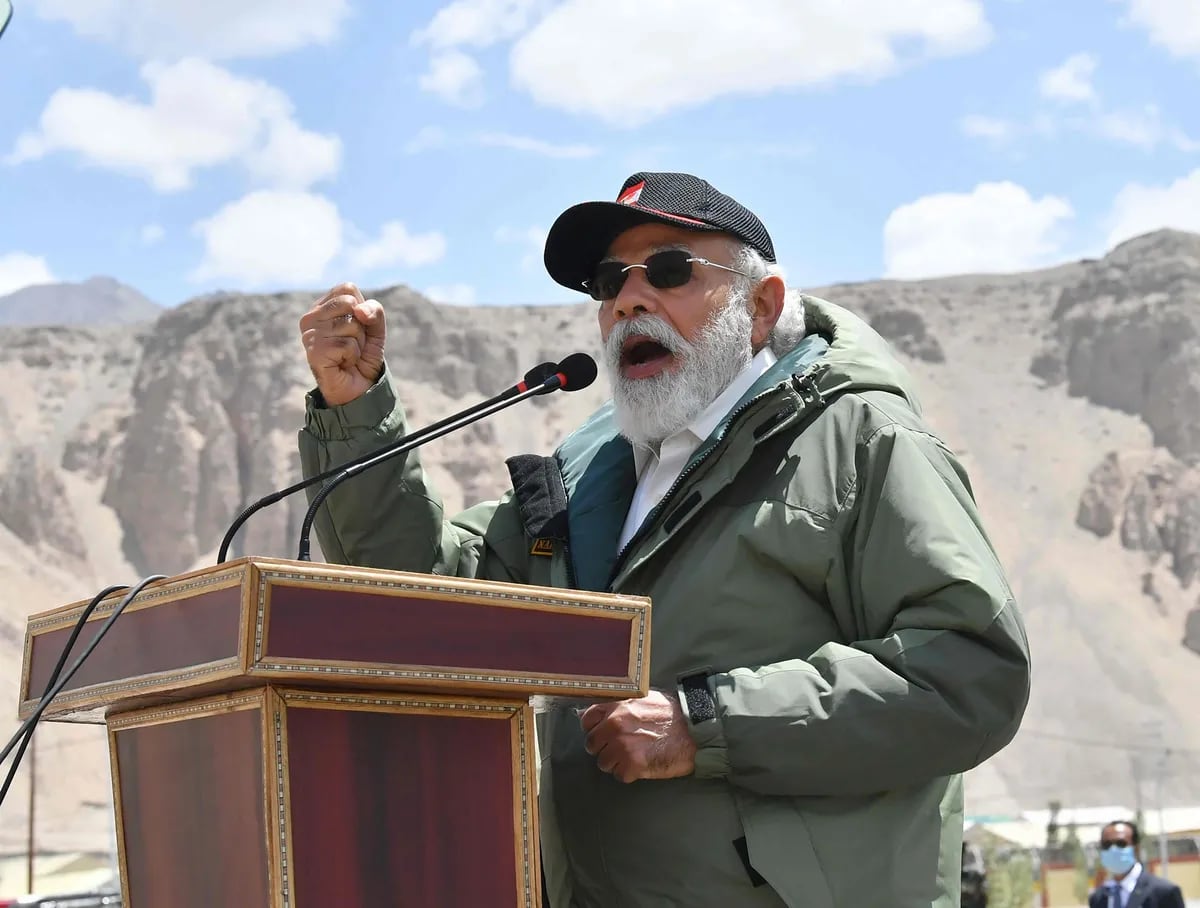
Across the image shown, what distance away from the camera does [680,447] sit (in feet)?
11.4

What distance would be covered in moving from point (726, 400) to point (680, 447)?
0.46 feet

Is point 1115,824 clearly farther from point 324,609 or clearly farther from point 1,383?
point 1,383

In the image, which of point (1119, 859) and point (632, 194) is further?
point (1119, 859)

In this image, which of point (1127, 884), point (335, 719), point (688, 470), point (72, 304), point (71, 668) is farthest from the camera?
point (72, 304)

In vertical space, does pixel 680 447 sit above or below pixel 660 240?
below

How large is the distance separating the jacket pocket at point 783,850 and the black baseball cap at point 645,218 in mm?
1185

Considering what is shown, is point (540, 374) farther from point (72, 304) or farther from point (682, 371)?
point (72, 304)

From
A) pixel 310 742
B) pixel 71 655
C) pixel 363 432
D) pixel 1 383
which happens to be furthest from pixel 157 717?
pixel 1 383

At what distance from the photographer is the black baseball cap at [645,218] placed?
3355 millimetres

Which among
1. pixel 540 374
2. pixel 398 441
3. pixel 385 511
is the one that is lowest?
pixel 385 511

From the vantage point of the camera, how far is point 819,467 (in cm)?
307

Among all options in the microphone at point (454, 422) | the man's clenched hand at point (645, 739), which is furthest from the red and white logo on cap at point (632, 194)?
the man's clenched hand at point (645, 739)

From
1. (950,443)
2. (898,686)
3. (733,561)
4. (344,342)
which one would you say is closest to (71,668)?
(344,342)

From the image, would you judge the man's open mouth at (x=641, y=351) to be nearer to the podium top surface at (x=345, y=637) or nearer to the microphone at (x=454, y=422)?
the microphone at (x=454, y=422)
